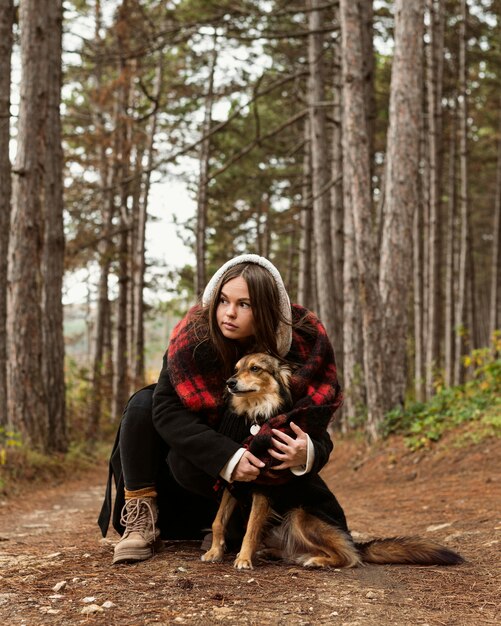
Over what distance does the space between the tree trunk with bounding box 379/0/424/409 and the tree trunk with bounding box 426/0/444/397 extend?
740cm

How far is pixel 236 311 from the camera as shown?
149 inches

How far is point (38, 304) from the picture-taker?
976cm

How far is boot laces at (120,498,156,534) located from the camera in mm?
3965

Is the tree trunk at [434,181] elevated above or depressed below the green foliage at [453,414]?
above

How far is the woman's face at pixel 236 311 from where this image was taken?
3.80m

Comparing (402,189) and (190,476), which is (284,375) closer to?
(190,476)

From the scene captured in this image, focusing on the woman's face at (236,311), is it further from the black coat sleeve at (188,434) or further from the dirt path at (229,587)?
the dirt path at (229,587)

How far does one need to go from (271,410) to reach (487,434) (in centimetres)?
554

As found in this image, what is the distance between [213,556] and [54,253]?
8.67 meters

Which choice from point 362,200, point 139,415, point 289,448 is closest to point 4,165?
point 362,200

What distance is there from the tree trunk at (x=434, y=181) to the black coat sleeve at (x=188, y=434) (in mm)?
14021

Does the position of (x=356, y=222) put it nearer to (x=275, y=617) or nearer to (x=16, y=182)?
(x=16, y=182)

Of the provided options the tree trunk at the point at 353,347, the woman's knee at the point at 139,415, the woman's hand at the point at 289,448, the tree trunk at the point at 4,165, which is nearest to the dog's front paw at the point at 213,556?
the woman's hand at the point at 289,448

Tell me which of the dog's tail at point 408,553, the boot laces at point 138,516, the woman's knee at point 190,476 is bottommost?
the dog's tail at point 408,553
